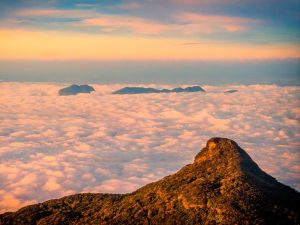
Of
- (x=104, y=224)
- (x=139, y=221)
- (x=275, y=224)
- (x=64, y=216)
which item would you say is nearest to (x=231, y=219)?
(x=275, y=224)

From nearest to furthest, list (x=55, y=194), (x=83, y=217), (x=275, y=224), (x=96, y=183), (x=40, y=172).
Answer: (x=275, y=224) → (x=83, y=217) → (x=55, y=194) → (x=96, y=183) → (x=40, y=172)

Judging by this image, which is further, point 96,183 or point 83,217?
point 96,183

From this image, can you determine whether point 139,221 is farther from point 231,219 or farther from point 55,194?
point 55,194

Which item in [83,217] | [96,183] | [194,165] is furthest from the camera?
[96,183]

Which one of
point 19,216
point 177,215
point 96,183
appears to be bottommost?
point 96,183

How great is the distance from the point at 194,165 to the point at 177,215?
16.0m

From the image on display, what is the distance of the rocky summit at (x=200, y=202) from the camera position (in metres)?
42.4

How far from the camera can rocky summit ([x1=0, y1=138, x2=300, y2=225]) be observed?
139 ft

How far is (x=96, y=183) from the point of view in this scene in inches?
7303

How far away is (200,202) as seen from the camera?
45125mm

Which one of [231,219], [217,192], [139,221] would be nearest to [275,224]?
[231,219]

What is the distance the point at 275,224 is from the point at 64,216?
91.5 ft

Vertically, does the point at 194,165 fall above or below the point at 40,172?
above

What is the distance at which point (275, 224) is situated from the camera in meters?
40.1
